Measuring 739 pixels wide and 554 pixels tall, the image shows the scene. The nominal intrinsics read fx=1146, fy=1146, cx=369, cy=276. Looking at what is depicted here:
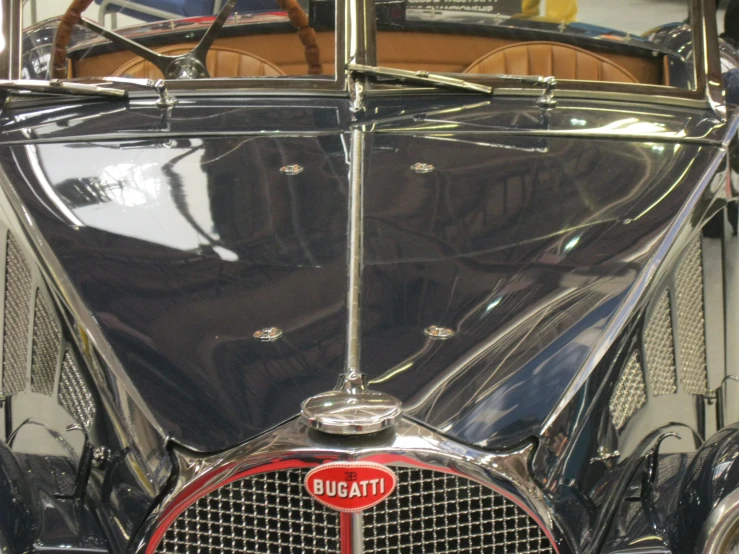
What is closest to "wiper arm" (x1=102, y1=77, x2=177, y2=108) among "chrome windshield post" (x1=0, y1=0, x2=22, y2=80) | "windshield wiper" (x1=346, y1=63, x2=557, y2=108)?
"chrome windshield post" (x1=0, y1=0, x2=22, y2=80)

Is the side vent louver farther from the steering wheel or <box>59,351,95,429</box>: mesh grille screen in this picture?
the steering wheel

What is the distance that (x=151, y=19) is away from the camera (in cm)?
356

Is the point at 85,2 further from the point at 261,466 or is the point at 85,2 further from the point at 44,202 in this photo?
the point at 261,466

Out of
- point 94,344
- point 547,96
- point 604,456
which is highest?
point 547,96

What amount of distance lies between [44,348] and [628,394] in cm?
122

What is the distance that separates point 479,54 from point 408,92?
1.58ft

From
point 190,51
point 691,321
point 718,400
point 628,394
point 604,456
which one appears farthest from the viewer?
point 190,51

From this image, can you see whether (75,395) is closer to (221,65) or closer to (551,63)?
(221,65)

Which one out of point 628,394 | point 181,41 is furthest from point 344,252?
point 181,41

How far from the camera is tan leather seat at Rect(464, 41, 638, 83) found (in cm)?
335

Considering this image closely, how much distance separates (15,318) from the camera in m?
2.63

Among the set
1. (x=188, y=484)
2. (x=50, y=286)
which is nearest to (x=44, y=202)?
(x=50, y=286)

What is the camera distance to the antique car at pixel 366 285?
75.4 inches

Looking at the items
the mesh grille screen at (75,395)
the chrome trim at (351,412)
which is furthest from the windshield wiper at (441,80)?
the chrome trim at (351,412)
